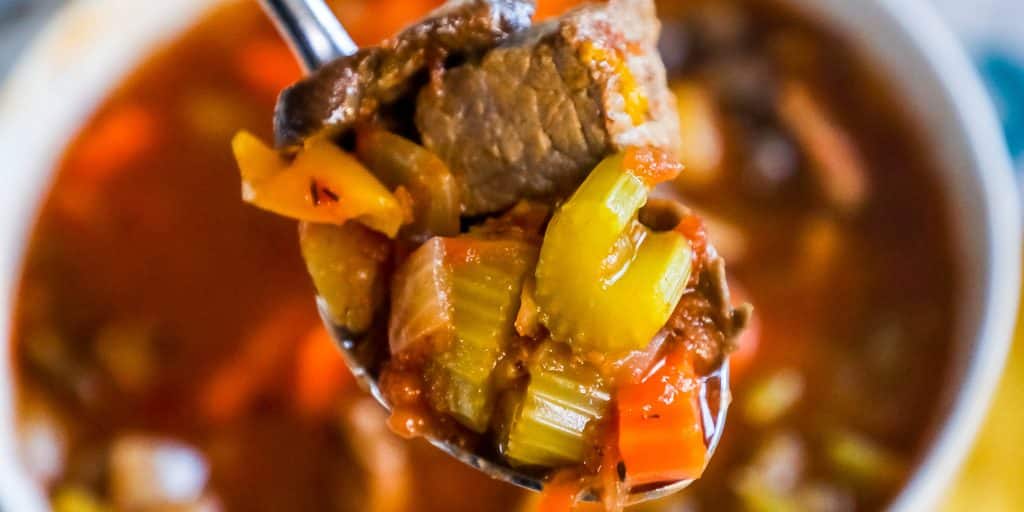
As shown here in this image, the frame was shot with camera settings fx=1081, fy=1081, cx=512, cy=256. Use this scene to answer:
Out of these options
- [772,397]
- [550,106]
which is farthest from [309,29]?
[772,397]

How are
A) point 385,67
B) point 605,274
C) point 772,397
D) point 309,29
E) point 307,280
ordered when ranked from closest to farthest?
point 605,274, point 385,67, point 309,29, point 772,397, point 307,280

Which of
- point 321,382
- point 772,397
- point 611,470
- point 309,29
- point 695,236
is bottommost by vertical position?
point 772,397

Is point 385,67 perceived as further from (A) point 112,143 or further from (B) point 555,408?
(A) point 112,143

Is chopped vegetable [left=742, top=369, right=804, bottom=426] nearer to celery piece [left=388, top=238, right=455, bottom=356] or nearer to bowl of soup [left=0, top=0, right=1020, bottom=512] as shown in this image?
bowl of soup [left=0, top=0, right=1020, bottom=512]

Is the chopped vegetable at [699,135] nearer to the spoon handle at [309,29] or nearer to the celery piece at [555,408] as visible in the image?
the spoon handle at [309,29]

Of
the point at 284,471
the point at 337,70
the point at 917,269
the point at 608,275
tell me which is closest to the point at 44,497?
the point at 284,471

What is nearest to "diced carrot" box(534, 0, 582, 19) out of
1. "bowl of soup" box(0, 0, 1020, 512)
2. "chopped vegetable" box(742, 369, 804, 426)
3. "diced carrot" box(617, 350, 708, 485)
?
"bowl of soup" box(0, 0, 1020, 512)
